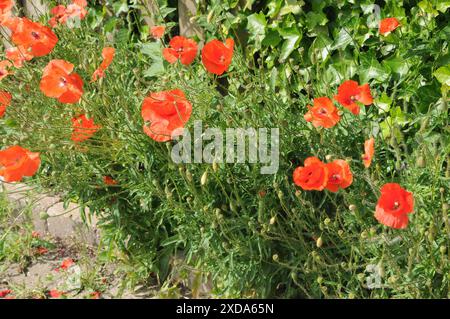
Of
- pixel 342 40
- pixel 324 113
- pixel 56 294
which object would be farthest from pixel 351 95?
pixel 56 294

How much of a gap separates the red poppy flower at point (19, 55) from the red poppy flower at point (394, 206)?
1708 millimetres

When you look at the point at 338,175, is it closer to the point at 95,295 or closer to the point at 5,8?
the point at 95,295

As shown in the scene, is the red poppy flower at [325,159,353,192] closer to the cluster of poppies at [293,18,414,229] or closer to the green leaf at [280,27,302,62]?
the cluster of poppies at [293,18,414,229]

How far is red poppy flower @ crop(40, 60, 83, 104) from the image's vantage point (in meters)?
2.38

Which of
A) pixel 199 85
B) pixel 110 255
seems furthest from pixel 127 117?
pixel 110 255

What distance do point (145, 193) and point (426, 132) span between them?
3.78 ft

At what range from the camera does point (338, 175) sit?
6.72 ft

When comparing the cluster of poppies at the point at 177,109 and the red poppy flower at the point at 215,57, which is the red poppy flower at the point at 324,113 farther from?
the red poppy flower at the point at 215,57

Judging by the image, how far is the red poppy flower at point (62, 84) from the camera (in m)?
2.38

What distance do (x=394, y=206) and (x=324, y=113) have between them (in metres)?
0.53

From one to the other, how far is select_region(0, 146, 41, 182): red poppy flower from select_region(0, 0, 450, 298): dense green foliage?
Answer: 235 mm

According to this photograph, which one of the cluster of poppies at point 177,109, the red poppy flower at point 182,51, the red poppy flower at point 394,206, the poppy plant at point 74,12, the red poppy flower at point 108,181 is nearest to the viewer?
the red poppy flower at point 394,206

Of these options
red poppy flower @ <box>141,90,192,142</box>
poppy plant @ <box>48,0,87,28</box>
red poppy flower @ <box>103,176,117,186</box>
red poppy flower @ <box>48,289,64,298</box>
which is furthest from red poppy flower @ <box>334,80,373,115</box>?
red poppy flower @ <box>48,289,64,298</box>

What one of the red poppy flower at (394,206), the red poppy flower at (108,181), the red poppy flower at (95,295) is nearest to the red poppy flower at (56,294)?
the red poppy flower at (95,295)
